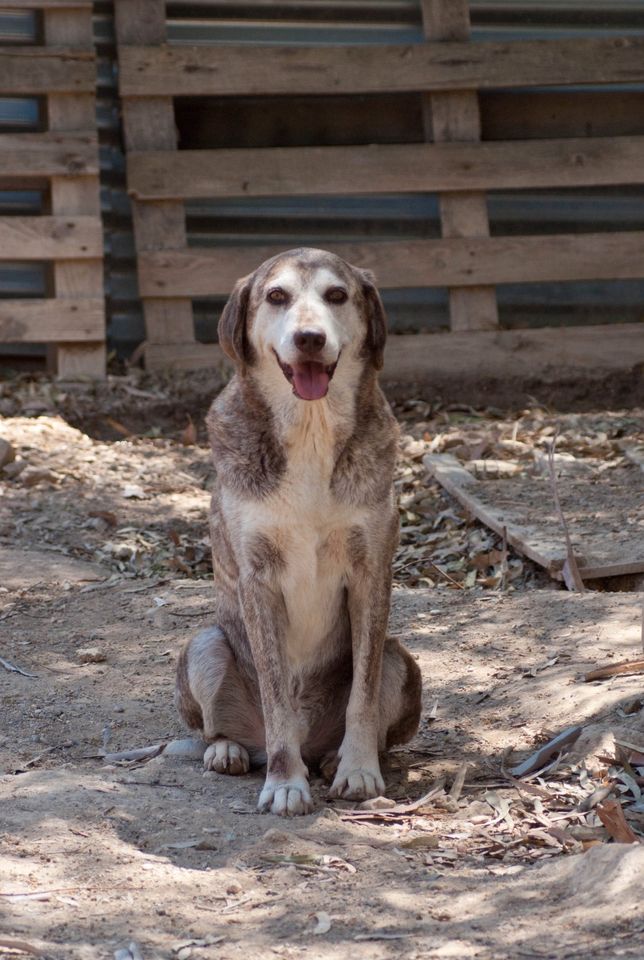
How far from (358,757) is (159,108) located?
21.9 ft

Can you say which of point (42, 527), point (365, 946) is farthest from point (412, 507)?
point (365, 946)

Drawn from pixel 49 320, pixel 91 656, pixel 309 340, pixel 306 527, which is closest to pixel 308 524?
pixel 306 527

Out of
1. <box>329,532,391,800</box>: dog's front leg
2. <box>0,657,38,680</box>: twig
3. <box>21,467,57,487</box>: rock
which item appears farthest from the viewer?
<box>21,467,57,487</box>: rock

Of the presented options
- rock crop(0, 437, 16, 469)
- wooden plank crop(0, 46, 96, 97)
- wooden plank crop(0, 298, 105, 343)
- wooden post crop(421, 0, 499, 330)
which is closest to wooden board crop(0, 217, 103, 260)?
wooden plank crop(0, 298, 105, 343)

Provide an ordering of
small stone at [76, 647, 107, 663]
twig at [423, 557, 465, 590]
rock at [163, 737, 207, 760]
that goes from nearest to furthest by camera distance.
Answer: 1. rock at [163, 737, 207, 760]
2. small stone at [76, 647, 107, 663]
3. twig at [423, 557, 465, 590]

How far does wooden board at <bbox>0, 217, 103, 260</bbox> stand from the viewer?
941cm

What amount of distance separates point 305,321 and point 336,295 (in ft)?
0.87

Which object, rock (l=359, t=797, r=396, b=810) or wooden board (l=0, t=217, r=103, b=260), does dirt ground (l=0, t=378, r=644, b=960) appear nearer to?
rock (l=359, t=797, r=396, b=810)

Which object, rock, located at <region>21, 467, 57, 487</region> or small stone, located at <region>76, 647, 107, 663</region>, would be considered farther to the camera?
rock, located at <region>21, 467, 57, 487</region>

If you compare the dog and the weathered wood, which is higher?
the weathered wood

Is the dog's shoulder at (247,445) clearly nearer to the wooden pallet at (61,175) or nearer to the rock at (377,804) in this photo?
the rock at (377,804)

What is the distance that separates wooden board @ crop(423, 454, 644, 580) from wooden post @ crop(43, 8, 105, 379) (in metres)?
3.05

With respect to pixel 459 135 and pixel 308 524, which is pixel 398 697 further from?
pixel 459 135

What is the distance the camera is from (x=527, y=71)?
32.3 feet
